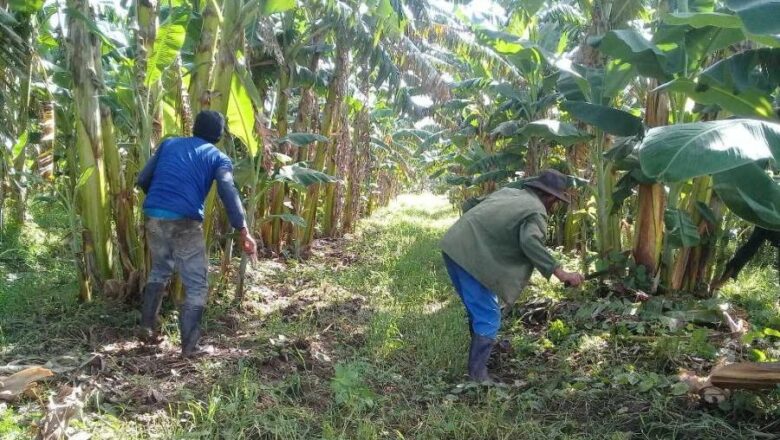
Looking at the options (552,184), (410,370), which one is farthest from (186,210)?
(552,184)

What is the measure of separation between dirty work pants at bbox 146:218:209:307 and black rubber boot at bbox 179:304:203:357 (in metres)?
0.05

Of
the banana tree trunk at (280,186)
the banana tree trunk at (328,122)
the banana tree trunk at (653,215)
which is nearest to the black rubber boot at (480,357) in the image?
the banana tree trunk at (653,215)

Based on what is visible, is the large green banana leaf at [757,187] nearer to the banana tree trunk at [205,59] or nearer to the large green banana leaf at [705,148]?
the large green banana leaf at [705,148]

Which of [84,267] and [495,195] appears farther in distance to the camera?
[84,267]

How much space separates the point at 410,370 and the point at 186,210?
6.48ft

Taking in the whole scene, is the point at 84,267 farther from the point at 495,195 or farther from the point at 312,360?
the point at 495,195

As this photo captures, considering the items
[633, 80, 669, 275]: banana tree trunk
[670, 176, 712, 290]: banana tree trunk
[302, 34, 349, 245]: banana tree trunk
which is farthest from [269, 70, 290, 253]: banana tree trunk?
[670, 176, 712, 290]: banana tree trunk

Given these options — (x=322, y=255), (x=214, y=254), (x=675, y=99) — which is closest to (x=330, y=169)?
(x=322, y=255)

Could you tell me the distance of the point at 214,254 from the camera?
7891mm

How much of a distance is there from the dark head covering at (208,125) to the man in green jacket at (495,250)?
186cm

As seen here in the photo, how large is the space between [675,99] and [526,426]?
3.76 meters

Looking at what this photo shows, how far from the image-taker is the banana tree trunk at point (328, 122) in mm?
9039

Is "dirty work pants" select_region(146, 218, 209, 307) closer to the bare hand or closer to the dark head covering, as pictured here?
the dark head covering

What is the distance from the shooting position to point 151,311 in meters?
4.32
